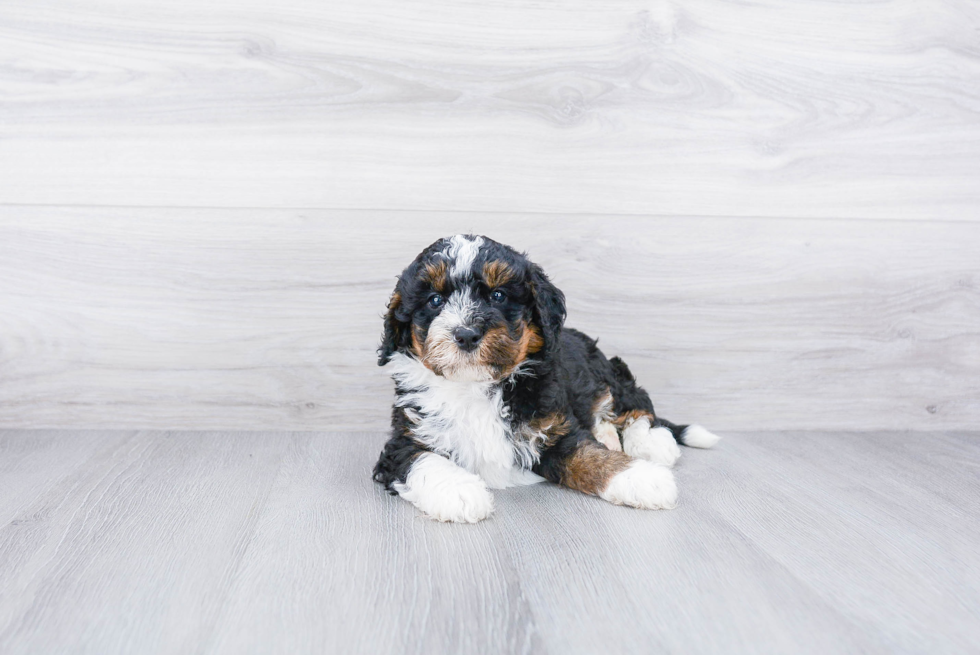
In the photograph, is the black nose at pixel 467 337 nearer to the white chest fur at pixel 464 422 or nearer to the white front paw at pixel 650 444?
the white chest fur at pixel 464 422

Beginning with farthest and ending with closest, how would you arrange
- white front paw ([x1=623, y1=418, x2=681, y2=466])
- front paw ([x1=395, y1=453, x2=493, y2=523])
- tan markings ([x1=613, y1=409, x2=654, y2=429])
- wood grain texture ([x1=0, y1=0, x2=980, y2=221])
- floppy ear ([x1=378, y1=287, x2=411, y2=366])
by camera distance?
wood grain texture ([x1=0, y1=0, x2=980, y2=221])
tan markings ([x1=613, y1=409, x2=654, y2=429])
white front paw ([x1=623, y1=418, x2=681, y2=466])
floppy ear ([x1=378, y1=287, x2=411, y2=366])
front paw ([x1=395, y1=453, x2=493, y2=523])

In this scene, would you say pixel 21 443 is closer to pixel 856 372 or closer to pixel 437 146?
pixel 437 146

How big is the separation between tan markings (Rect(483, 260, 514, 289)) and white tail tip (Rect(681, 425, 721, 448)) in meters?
1.09

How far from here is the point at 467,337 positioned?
73.2 inches

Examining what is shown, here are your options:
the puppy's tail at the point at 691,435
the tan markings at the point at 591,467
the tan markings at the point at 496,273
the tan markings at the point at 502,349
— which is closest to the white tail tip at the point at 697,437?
the puppy's tail at the point at 691,435

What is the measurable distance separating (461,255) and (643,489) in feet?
2.67

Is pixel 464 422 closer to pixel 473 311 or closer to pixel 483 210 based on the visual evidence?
pixel 473 311

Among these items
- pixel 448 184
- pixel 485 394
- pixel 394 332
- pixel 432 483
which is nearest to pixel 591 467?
pixel 485 394

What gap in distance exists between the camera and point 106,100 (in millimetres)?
2646

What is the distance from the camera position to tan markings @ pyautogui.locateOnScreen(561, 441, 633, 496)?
204cm

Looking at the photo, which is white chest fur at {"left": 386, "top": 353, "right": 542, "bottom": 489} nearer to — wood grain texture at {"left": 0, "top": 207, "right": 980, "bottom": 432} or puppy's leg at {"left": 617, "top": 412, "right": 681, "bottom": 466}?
puppy's leg at {"left": 617, "top": 412, "right": 681, "bottom": 466}

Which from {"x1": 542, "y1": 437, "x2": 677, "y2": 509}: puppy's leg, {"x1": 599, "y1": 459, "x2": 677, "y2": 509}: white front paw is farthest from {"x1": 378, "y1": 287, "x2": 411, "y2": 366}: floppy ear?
{"x1": 599, "y1": 459, "x2": 677, "y2": 509}: white front paw

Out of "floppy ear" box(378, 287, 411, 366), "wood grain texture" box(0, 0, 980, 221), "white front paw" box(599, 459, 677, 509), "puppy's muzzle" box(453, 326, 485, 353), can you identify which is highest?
"wood grain texture" box(0, 0, 980, 221)

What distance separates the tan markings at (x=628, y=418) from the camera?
253 cm
